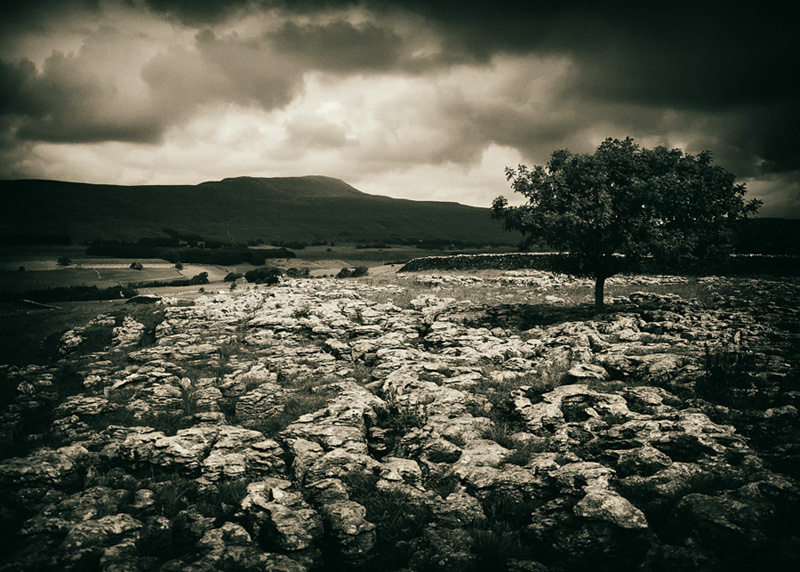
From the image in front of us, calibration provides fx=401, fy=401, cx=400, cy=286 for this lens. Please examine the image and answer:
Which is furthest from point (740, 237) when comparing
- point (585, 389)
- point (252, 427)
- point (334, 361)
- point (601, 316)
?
point (252, 427)

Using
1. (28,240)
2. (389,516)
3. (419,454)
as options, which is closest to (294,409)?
(419,454)

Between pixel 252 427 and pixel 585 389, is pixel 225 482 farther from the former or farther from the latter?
pixel 585 389

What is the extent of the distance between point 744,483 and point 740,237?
64.0 feet

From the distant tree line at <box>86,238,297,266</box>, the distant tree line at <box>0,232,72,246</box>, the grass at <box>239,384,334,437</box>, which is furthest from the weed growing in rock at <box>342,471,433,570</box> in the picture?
the distant tree line at <box>86,238,297,266</box>

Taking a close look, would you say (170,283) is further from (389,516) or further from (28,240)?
(389,516)

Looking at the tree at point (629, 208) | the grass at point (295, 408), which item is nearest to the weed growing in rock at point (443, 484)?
the grass at point (295, 408)

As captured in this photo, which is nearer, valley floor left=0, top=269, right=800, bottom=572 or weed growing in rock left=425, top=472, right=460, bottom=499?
valley floor left=0, top=269, right=800, bottom=572

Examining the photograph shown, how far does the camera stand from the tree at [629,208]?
18469mm

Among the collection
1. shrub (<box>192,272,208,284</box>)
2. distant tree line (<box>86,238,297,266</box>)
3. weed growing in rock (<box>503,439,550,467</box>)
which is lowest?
weed growing in rock (<box>503,439,550,467</box>)

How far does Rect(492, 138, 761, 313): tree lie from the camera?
18.5 m

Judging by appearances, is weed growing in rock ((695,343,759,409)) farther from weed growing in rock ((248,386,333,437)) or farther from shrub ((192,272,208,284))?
shrub ((192,272,208,284))

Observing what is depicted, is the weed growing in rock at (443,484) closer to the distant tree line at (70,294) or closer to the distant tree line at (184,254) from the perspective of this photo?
the distant tree line at (70,294)

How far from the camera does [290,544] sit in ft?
21.4

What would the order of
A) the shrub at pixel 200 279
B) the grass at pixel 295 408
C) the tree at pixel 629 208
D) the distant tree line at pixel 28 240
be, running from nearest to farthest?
1. the grass at pixel 295 408
2. the tree at pixel 629 208
3. the shrub at pixel 200 279
4. the distant tree line at pixel 28 240
